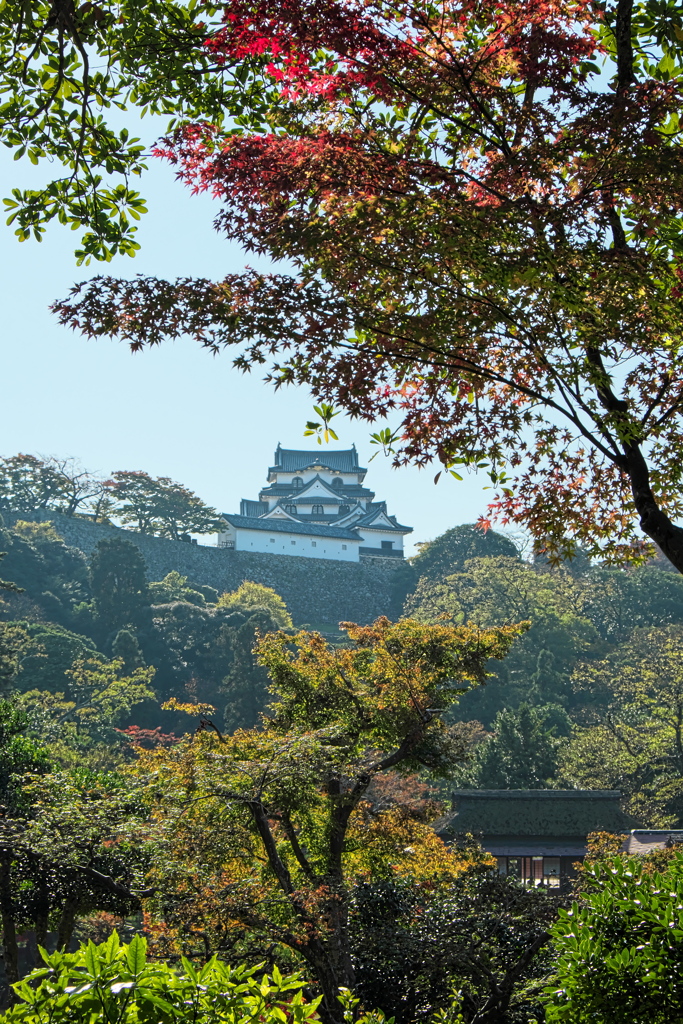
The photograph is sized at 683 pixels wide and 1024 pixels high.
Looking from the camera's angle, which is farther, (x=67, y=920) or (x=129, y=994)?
(x=67, y=920)

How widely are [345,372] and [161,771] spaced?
5494mm

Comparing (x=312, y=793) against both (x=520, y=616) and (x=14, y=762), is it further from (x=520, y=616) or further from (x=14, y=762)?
(x=520, y=616)

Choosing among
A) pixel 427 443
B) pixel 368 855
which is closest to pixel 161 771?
pixel 368 855

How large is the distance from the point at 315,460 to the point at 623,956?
1836 inches

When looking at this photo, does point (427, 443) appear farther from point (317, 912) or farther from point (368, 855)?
point (368, 855)

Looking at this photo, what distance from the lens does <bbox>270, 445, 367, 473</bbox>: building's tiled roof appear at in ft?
160

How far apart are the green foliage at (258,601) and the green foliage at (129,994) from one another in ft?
106

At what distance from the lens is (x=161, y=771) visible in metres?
8.17

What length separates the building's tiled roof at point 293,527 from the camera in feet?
142

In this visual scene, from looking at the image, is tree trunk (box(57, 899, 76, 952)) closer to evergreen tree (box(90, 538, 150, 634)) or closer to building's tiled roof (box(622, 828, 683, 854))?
building's tiled roof (box(622, 828, 683, 854))

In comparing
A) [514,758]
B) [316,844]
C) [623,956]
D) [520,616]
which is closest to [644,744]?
[514,758]

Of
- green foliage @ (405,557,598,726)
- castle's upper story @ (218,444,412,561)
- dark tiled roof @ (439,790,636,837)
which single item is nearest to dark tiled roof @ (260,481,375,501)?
castle's upper story @ (218,444,412,561)

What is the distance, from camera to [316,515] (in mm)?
47875

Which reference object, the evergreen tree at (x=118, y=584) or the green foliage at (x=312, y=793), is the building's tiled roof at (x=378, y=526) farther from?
the green foliage at (x=312, y=793)
